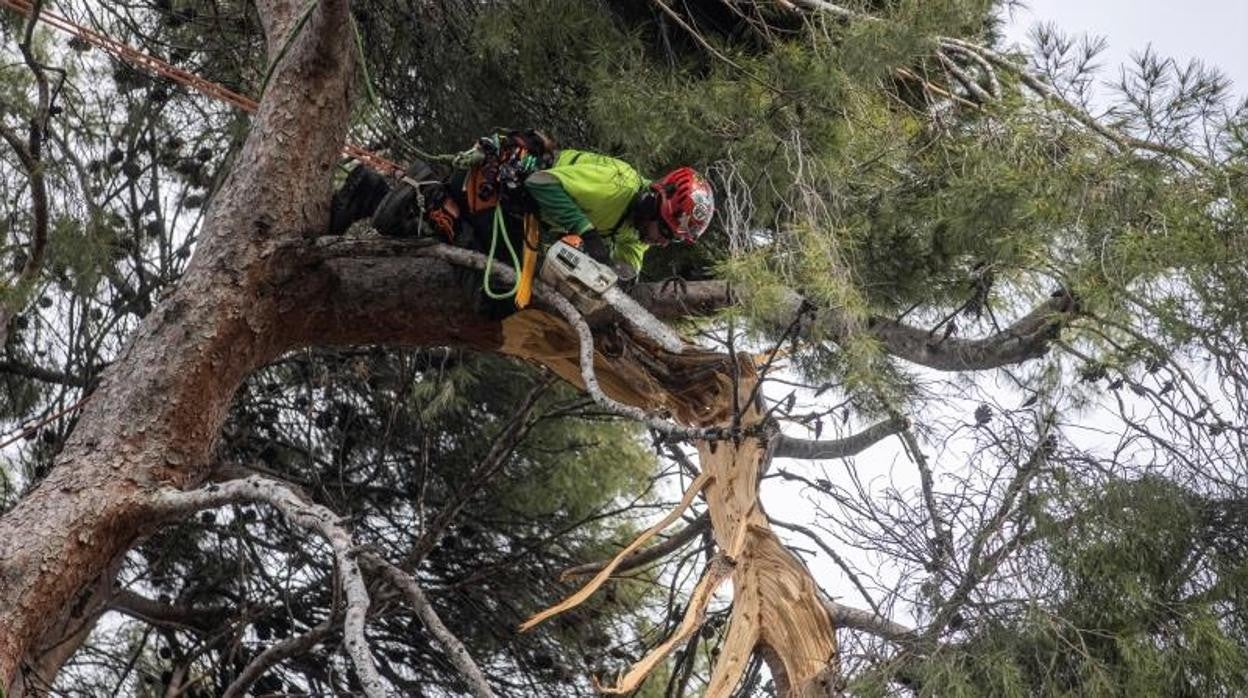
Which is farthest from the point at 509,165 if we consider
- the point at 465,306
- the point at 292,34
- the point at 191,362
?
the point at 191,362

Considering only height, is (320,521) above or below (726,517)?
below

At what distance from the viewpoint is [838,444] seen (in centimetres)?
616

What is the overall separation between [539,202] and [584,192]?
0.46ft

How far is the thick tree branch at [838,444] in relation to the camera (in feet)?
18.2

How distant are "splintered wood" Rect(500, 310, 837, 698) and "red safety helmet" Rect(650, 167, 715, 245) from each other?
42 centimetres

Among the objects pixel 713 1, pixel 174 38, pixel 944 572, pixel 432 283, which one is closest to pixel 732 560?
pixel 944 572

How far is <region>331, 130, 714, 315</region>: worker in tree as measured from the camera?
566 cm

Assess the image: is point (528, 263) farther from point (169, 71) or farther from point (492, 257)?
point (169, 71)

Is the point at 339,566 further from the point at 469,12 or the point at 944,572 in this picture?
the point at 469,12

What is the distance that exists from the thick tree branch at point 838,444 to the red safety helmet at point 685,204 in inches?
26.3

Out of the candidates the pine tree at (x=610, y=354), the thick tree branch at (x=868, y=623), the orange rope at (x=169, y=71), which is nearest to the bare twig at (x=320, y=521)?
the pine tree at (x=610, y=354)

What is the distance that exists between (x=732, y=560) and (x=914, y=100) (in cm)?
219

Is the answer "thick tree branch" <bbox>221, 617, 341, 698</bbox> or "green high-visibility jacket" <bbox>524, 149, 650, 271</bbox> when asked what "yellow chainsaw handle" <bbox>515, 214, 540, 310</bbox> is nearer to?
"green high-visibility jacket" <bbox>524, 149, 650, 271</bbox>

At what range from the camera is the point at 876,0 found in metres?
6.83
